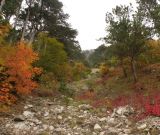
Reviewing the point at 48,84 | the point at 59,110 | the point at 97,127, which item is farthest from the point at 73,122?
the point at 48,84

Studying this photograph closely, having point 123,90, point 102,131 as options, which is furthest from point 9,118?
point 123,90

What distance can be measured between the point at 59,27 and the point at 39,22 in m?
2.50

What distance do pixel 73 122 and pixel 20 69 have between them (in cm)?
546

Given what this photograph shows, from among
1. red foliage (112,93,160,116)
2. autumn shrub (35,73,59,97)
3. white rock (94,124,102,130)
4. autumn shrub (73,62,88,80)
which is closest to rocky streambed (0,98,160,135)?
white rock (94,124,102,130)

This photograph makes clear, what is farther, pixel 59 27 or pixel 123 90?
pixel 59 27

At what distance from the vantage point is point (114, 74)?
123 ft

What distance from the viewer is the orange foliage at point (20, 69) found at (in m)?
21.3

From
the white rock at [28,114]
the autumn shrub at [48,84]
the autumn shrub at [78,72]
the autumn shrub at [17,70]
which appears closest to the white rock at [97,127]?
the white rock at [28,114]

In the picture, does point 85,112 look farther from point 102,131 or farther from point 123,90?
point 123,90

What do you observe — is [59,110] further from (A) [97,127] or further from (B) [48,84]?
(B) [48,84]

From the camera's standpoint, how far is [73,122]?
61.4 feet

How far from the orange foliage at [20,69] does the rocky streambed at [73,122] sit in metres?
1.37

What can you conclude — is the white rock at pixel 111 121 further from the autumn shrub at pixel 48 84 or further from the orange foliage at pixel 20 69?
the autumn shrub at pixel 48 84

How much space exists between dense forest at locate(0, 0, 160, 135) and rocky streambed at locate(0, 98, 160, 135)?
552mm
